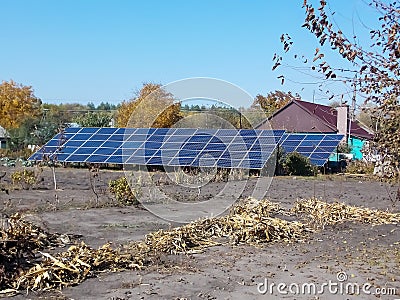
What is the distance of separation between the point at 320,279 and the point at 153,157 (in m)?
14.8

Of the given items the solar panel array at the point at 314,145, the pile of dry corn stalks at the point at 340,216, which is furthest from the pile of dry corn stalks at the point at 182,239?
the solar panel array at the point at 314,145

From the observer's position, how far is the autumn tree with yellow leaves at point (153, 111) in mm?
15891

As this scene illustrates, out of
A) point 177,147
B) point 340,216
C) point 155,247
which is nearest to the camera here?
point 155,247

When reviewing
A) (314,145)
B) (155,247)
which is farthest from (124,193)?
(314,145)

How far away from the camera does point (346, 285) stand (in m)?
5.50

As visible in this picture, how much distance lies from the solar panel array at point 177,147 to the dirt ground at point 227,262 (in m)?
7.77

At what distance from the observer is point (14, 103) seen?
153ft

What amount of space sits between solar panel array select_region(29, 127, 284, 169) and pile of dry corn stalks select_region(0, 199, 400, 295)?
822 centimetres

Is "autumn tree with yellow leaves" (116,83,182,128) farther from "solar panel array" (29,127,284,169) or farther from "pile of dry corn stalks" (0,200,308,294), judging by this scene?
"pile of dry corn stalks" (0,200,308,294)

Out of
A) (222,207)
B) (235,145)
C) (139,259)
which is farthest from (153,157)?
(139,259)

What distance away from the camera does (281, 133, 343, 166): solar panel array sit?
23219mm

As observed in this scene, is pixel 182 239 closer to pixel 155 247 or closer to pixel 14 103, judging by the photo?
pixel 155 247

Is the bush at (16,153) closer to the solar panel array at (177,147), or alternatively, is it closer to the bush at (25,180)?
the solar panel array at (177,147)

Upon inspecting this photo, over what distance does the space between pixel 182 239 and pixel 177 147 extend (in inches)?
552
